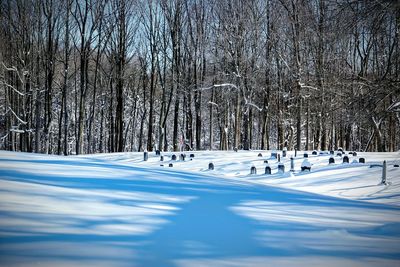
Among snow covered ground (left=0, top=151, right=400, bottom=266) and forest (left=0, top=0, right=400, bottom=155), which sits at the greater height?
forest (left=0, top=0, right=400, bottom=155)

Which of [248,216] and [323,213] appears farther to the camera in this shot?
[323,213]

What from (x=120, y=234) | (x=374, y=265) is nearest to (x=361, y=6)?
(x=374, y=265)

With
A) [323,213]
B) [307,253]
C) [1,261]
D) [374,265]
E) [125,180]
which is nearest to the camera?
[1,261]

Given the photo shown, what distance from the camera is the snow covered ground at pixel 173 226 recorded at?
2258 millimetres

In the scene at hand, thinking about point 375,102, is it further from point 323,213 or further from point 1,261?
point 1,261

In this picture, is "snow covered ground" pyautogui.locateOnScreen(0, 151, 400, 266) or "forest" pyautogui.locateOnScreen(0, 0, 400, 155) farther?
"forest" pyautogui.locateOnScreen(0, 0, 400, 155)

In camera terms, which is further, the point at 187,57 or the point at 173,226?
the point at 187,57

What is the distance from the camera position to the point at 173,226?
2.96m

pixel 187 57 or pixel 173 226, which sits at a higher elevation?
pixel 187 57

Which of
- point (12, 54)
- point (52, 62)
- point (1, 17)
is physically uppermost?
point (1, 17)

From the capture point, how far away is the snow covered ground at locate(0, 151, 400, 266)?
7.41 feet

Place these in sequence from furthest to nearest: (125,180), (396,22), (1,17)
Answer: (1,17) → (396,22) → (125,180)

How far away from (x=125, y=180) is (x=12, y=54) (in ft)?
78.0

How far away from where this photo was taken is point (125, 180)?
5312 millimetres
